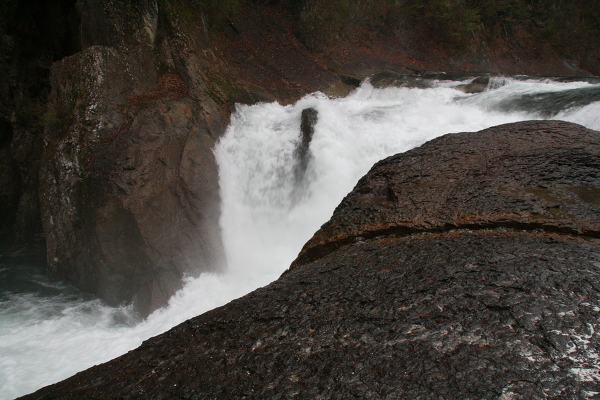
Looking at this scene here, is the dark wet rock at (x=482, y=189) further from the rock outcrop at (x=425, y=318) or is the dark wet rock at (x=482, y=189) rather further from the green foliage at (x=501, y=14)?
the green foliage at (x=501, y=14)

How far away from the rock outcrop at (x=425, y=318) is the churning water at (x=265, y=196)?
5853 millimetres

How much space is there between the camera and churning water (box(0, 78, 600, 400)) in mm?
7223

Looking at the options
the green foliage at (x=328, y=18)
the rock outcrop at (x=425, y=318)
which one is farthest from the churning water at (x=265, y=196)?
the green foliage at (x=328, y=18)

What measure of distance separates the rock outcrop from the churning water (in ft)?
19.2

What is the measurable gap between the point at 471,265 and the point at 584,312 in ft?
1.57

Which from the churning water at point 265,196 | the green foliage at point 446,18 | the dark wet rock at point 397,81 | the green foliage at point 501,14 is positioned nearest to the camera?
the churning water at point 265,196

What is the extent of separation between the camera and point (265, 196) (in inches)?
359

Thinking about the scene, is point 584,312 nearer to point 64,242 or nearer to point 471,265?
point 471,265

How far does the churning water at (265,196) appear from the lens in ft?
23.7

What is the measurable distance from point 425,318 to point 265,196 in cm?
785

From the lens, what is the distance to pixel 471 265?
1.72 m

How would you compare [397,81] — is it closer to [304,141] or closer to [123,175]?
[304,141]

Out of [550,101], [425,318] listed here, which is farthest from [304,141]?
[425,318]

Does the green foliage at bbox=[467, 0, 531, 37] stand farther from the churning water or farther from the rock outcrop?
the rock outcrop
